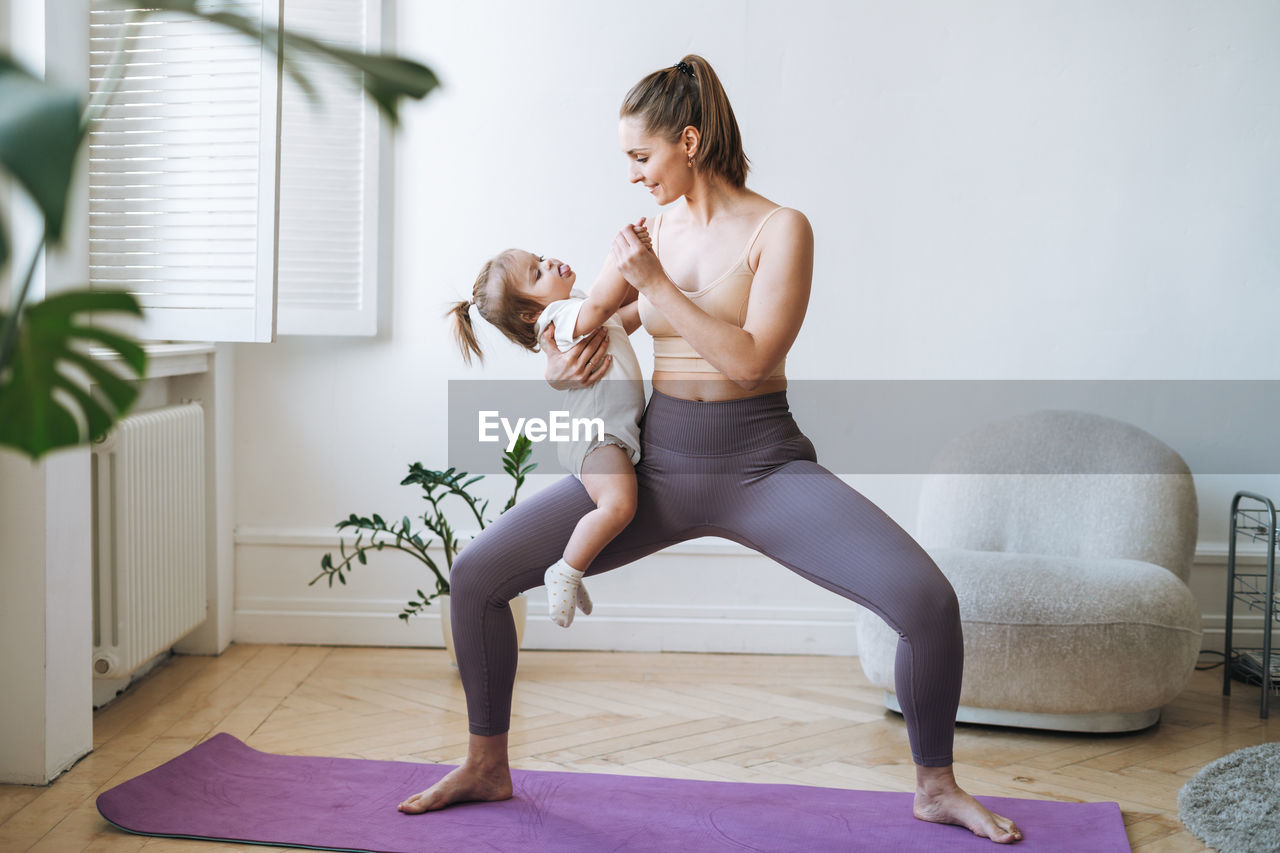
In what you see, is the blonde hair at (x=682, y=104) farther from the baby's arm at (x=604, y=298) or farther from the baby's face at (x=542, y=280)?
the baby's face at (x=542, y=280)

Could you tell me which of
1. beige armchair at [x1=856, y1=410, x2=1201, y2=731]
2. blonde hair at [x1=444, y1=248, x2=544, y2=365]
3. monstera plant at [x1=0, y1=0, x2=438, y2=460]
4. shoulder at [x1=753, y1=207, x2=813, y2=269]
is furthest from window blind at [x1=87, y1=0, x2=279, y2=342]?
monstera plant at [x1=0, y1=0, x2=438, y2=460]

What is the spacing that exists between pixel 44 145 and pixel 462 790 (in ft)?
6.06

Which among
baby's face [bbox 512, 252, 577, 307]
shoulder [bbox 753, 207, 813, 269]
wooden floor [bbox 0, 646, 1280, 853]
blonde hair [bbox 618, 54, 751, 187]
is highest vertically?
blonde hair [bbox 618, 54, 751, 187]

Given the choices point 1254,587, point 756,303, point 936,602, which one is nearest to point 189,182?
point 756,303

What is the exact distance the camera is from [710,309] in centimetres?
213

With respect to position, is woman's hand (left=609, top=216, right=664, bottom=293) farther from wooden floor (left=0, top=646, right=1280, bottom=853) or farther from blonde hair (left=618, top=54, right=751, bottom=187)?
wooden floor (left=0, top=646, right=1280, bottom=853)

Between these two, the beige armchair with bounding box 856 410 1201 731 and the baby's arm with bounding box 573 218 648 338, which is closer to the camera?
the baby's arm with bounding box 573 218 648 338

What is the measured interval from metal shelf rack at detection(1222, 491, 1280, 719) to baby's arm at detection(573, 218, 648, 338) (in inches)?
78.4

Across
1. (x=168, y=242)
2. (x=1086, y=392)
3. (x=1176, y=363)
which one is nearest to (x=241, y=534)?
(x=168, y=242)

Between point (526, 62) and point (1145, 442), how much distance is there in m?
2.20

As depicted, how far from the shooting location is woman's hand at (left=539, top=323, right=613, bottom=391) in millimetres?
2195

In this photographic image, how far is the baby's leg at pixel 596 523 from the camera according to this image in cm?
214

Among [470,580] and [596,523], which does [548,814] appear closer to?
[470,580]

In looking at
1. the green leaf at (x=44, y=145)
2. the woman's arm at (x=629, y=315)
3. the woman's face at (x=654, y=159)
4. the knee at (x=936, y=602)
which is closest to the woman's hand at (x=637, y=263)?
the woman's face at (x=654, y=159)
